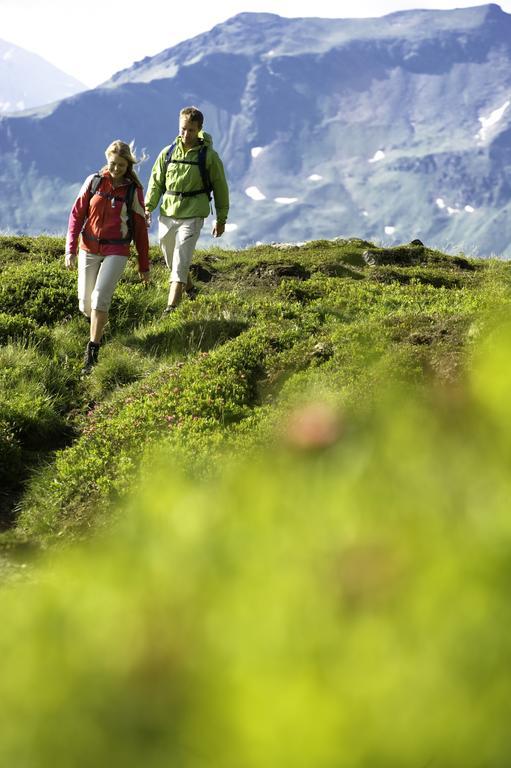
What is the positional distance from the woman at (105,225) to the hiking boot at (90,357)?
0.01 metres

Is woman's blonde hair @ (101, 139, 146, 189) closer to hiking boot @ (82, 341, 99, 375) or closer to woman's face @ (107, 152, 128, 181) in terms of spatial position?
woman's face @ (107, 152, 128, 181)

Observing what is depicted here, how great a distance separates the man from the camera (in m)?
13.3

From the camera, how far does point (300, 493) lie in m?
1.27

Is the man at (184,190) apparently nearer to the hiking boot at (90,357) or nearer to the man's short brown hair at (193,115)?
the man's short brown hair at (193,115)

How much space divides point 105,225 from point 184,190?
1950mm

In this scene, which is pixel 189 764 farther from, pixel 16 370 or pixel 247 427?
pixel 16 370

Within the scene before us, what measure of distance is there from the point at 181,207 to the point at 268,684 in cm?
1306

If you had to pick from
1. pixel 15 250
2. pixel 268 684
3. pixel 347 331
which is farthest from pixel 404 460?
pixel 15 250

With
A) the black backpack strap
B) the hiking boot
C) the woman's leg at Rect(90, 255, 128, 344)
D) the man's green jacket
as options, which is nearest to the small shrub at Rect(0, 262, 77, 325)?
the woman's leg at Rect(90, 255, 128, 344)

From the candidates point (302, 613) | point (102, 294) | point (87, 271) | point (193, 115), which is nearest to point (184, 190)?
point (193, 115)

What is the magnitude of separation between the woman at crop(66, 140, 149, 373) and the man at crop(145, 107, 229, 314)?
1.15 metres

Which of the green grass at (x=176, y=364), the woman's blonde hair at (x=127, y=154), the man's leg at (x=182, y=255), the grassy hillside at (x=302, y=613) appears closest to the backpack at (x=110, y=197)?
the woman's blonde hair at (x=127, y=154)

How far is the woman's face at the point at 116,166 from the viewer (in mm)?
11711

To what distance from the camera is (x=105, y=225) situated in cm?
1204
